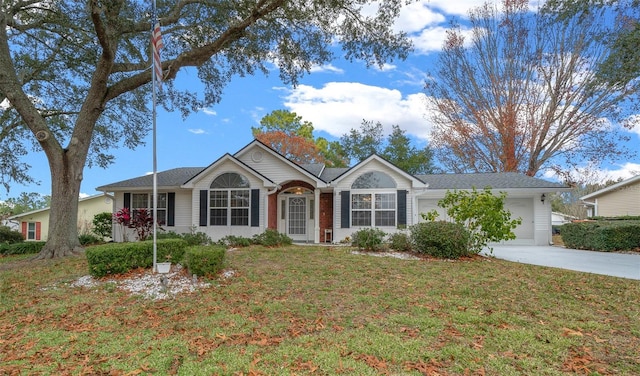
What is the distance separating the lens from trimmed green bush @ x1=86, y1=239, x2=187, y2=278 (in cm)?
779

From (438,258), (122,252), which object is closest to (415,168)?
(438,258)

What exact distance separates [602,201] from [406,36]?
21.8 meters

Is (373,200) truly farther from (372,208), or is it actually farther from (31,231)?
(31,231)

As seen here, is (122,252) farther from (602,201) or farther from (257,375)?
(602,201)

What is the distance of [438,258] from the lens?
10.8 m

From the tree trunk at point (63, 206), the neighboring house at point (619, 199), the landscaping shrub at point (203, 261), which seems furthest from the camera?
the neighboring house at point (619, 199)

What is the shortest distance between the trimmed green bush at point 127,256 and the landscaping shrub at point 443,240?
271 inches

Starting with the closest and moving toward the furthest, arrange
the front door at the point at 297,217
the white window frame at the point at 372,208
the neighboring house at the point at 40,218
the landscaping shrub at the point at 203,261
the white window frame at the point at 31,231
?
the landscaping shrub at the point at 203,261
the white window frame at the point at 372,208
the front door at the point at 297,217
the neighboring house at the point at 40,218
the white window frame at the point at 31,231

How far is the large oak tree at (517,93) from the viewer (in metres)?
22.6

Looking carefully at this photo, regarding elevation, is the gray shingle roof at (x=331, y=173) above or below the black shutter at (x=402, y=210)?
above

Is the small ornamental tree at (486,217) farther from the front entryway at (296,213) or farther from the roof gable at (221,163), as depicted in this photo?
the roof gable at (221,163)

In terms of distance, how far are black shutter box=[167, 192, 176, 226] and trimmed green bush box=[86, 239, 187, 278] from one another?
9.17 metres

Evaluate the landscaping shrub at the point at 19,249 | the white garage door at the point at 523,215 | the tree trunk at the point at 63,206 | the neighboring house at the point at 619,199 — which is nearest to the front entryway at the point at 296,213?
the white garage door at the point at 523,215

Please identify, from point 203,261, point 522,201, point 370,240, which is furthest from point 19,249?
point 522,201
